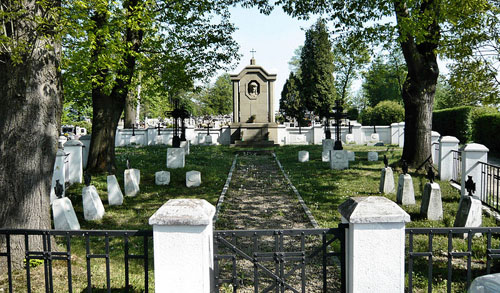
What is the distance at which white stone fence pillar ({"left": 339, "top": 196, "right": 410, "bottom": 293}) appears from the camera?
368 centimetres

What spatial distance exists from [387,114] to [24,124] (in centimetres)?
3279

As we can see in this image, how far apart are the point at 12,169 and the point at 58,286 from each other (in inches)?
67.9

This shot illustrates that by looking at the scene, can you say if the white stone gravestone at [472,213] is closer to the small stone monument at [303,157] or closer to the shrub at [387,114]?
the small stone monument at [303,157]

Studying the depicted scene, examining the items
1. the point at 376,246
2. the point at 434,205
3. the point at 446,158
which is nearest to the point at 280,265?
the point at 376,246

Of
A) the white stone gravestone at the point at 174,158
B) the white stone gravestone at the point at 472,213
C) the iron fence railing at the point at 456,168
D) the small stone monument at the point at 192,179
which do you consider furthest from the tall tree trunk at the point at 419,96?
the white stone gravestone at the point at 174,158

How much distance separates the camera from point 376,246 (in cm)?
373

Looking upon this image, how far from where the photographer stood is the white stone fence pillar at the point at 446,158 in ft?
40.7

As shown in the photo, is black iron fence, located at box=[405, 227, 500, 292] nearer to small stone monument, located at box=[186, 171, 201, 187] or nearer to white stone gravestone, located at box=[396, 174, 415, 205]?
white stone gravestone, located at box=[396, 174, 415, 205]

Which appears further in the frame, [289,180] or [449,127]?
[449,127]

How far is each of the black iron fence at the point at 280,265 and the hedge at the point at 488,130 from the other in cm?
1750

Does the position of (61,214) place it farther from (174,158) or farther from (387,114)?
(387,114)

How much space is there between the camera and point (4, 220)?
529 cm

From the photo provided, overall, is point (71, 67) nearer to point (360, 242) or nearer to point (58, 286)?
point (58, 286)

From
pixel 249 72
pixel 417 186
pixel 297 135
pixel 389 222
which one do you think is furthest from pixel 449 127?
pixel 389 222
